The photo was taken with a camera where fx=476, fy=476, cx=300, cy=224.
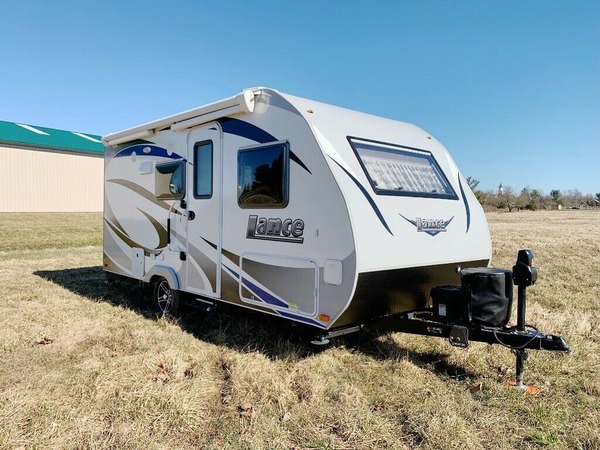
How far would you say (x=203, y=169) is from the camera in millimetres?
5883

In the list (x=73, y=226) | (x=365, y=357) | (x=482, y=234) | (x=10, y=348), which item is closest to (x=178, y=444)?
(x=365, y=357)

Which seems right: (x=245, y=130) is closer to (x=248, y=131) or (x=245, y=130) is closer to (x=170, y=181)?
(x=248, y=131)

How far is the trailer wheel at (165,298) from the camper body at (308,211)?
0.33ft

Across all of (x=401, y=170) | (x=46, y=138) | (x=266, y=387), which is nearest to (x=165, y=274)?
(x=266, y=387)

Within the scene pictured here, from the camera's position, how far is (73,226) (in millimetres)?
20422

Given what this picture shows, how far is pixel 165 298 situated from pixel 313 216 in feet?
10.4

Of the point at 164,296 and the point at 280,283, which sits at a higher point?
the point at 280,283

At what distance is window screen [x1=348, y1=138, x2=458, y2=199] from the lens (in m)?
4.79

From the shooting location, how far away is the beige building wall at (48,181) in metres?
24.7

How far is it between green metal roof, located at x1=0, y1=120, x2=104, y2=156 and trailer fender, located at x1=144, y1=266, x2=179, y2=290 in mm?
22233

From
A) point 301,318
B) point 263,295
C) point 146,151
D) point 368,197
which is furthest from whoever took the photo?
point 146,151

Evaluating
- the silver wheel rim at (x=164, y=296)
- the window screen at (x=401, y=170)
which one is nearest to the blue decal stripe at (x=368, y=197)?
the window screen at (x=401, y=170)

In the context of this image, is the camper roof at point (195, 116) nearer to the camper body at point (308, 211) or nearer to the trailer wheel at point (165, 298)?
the camper body at point (308, 211)

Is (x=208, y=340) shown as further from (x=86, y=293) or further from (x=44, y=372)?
(x=86, y=293)
